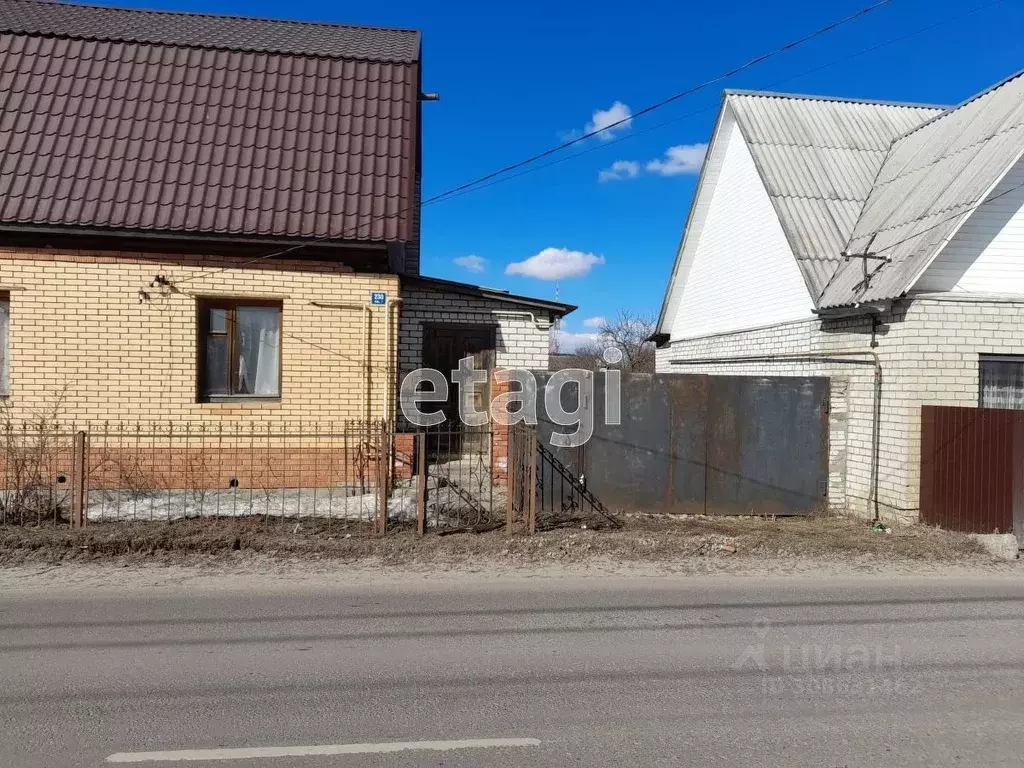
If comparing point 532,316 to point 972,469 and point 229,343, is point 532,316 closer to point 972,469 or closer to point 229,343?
point 229,343

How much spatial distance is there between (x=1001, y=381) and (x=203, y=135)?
35.2 feet

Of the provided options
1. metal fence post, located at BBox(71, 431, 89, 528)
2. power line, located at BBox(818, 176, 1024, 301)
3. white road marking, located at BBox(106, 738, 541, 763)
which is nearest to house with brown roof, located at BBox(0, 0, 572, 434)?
metal fence post, located at BBox(71, 431, 89, 528)

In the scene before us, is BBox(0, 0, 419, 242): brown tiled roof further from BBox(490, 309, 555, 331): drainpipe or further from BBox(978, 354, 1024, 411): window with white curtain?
BBox(978, 354, 1024, 411): window with white curtain

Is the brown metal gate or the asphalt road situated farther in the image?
the brown metal gate

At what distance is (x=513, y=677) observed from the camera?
4.16 m

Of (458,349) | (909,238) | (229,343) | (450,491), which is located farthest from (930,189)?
(229,343)

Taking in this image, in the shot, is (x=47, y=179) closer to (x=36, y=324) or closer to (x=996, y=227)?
(x=36, y=324)

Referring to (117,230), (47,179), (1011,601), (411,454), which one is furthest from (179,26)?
(1011,601)

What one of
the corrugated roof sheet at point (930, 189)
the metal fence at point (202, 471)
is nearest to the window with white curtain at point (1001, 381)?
the corrugated roof sheet at point (930, 189)

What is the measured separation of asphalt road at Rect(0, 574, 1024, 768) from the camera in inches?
132

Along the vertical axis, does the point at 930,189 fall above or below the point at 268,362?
above

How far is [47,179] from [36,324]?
6.12ft

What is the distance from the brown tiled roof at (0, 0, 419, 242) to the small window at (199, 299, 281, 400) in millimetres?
1051

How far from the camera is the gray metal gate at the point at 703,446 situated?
29.6 ft
